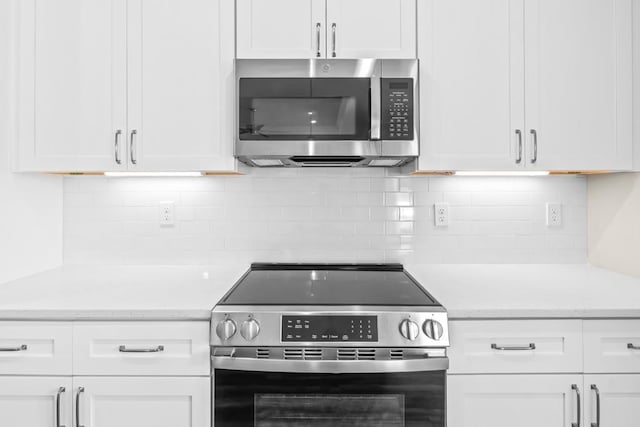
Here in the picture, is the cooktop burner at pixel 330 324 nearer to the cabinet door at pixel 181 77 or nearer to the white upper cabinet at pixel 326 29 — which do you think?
the cabinet door at pixel 181 77

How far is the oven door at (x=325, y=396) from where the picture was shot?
4.56 feet

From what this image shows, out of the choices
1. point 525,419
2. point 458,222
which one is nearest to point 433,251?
point 458,222

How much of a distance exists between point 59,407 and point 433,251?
160cm

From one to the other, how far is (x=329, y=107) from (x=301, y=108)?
0.11 metres

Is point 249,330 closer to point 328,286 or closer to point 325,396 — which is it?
point 325,396

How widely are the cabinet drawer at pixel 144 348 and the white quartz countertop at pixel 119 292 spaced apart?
0.03 metres

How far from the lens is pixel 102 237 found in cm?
215

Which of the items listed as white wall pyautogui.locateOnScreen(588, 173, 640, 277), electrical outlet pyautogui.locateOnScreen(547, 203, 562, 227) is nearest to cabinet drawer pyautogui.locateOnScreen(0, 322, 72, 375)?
electrical outlet pyautogui.locateOnScreen(547, 203, 562, 227)

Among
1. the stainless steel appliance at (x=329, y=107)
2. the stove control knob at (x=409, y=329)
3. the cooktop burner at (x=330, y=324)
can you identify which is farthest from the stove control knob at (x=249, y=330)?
the stainless steel appliance at (x=329, y=107)

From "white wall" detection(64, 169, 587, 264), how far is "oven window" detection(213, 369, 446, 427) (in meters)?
0.81

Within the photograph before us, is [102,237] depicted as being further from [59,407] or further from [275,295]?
[275,295]

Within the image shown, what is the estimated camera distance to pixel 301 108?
5.82 ft

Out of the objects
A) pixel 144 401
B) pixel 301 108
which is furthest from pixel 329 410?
pixel 301 108

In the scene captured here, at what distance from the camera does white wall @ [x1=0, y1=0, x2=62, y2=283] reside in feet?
5.83
